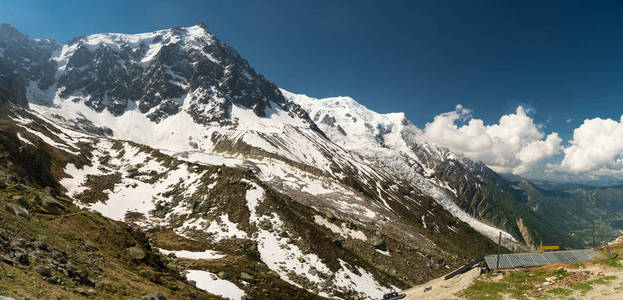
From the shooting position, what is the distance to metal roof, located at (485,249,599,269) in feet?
101

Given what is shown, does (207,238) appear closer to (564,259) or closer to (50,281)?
(50,281)

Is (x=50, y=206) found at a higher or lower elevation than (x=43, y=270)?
higher

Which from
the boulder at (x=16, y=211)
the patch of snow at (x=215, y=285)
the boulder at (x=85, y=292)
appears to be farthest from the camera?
the patch of snow at (x=215, y=285)

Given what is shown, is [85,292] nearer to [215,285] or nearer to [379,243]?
[215,285]

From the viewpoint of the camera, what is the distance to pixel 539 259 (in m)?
31.6

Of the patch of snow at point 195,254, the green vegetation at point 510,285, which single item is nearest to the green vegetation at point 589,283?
the green vegetation at point 510,285

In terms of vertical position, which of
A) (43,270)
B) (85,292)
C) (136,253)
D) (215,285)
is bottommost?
(215,285)

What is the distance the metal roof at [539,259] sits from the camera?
101ft

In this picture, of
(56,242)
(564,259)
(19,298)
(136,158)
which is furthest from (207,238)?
(136,158)

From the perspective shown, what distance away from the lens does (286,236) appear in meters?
49.9

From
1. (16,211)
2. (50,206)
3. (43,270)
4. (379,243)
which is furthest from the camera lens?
(379,243)

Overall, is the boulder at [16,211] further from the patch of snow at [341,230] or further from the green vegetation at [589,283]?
the patch of snow at [341,230]

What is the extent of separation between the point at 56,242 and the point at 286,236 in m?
35.5

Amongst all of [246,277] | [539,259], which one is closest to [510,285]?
[539,259]
